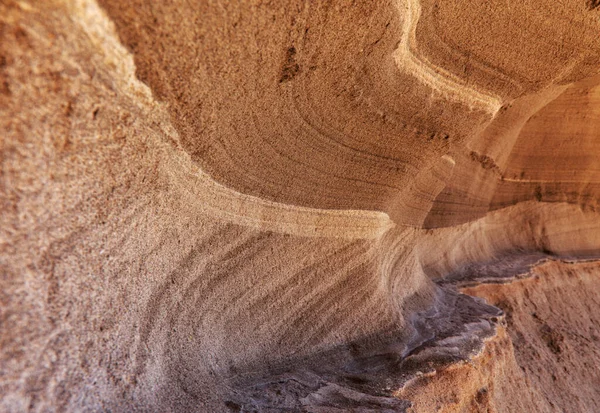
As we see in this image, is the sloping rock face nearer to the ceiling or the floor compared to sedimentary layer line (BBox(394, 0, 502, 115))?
nearer to the floor

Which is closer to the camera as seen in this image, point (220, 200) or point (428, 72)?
point (220, 200)

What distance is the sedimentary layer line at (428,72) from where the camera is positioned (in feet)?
2.62

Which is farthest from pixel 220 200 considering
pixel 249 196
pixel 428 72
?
pixel 428 72

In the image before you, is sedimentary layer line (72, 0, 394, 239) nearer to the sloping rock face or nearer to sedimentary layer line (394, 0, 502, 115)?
the sloping rock face

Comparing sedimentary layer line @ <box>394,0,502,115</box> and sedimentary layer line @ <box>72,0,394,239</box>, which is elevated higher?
sedimentary layer line @ <box>394,0,502,115</box>

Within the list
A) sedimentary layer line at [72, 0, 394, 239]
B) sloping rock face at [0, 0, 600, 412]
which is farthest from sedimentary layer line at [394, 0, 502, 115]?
sedimentary layer line at [72, 0, 394, 239]

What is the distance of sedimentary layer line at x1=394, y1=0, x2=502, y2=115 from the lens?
31.4 inches

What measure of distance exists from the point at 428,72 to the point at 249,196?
0.52 metres

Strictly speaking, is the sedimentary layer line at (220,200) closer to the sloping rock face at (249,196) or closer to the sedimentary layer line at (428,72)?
the sloping rock face at (249,196)

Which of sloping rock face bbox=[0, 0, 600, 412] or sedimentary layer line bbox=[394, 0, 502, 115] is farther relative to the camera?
sedimentary layer line bbox=[394, 0, 502, 115]

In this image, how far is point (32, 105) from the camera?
50 centimetres

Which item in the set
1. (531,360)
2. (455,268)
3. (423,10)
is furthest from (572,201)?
(423,10)

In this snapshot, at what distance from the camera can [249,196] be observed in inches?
33.1

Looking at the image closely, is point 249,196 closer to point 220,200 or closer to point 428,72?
point 220,200
